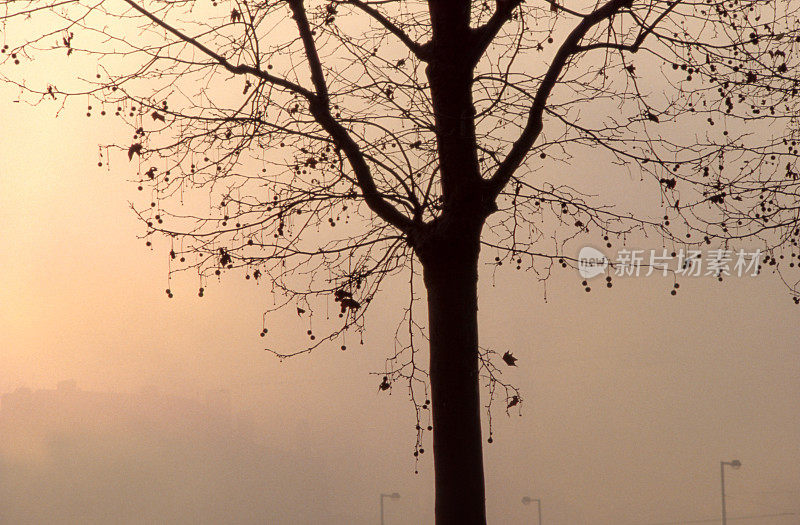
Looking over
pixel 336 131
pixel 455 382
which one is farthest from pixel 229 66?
pixel 455 382

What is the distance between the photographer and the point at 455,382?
17.7ft

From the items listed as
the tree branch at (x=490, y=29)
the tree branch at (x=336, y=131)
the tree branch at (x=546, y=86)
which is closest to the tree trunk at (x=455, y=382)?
the tree branch at (x=336, y=131)

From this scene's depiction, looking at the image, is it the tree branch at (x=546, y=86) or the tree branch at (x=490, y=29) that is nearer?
the tree branch at (x=490, y=29)

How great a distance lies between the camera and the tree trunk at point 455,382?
5.32m

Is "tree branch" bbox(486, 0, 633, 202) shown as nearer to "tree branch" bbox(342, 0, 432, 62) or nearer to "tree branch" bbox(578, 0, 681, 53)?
"tree branch" bbox(578, 0, 681, 53)

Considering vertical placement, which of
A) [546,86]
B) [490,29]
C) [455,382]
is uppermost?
[490,29]

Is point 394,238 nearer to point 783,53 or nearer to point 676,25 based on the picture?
point 676,25

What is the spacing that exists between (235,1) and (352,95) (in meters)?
1.00

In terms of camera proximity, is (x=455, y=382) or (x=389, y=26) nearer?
(x=455, y=382)

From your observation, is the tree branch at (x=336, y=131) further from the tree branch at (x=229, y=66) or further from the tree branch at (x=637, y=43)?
the tree branch at (x=637, y=43)

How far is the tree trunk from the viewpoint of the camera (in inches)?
209

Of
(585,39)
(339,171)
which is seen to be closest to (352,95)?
(339,171)

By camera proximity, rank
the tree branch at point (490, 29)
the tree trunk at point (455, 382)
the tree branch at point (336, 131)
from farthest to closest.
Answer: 1. the tree branch at point (336, 131)
2. the tree branch at point (490, 29)
3. the tree trunk at point (455, 382)

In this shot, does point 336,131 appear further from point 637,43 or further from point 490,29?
point 637,43
